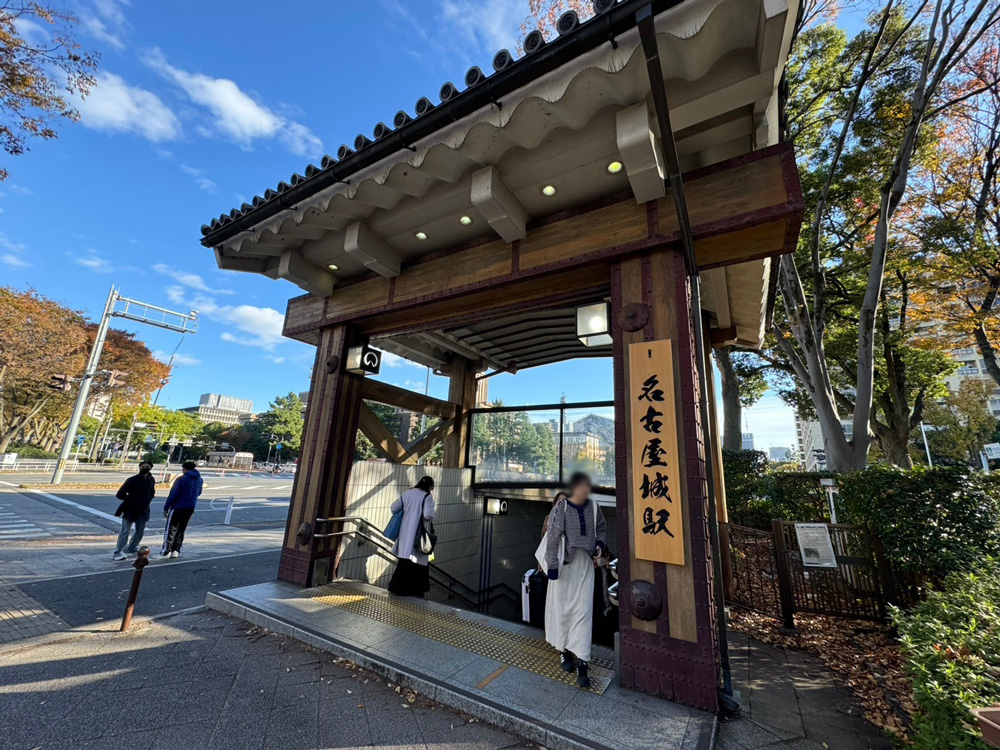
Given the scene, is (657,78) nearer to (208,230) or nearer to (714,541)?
(714,541)

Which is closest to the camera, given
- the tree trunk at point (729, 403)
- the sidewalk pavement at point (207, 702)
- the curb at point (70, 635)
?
the sidewalk pavement at point (207, 702)

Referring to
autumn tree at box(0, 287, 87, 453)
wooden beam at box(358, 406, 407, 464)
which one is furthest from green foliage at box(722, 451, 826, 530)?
autumn tree at box(0, 287, 87, 453)

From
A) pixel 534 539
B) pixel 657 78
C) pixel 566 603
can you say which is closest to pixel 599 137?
pixel 657 78

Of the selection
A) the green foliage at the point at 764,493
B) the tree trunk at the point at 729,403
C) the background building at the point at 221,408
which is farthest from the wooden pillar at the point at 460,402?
the background building at the point at 221,408

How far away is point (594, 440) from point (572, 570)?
3.67 m

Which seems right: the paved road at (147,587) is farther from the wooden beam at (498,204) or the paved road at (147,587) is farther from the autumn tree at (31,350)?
the autumn tree at (31,350)

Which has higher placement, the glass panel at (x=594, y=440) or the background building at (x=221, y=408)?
the background building at (x=221, y=408)

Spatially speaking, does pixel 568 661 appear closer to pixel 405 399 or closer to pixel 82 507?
pixel 405 399

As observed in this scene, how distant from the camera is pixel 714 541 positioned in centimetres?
276

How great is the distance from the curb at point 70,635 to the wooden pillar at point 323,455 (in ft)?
3.53

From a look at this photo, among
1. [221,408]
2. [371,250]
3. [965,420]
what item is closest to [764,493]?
[371,250]

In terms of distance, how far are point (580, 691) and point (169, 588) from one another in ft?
18.2

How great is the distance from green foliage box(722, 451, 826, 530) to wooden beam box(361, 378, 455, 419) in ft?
18.9

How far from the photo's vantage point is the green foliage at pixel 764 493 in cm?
684
